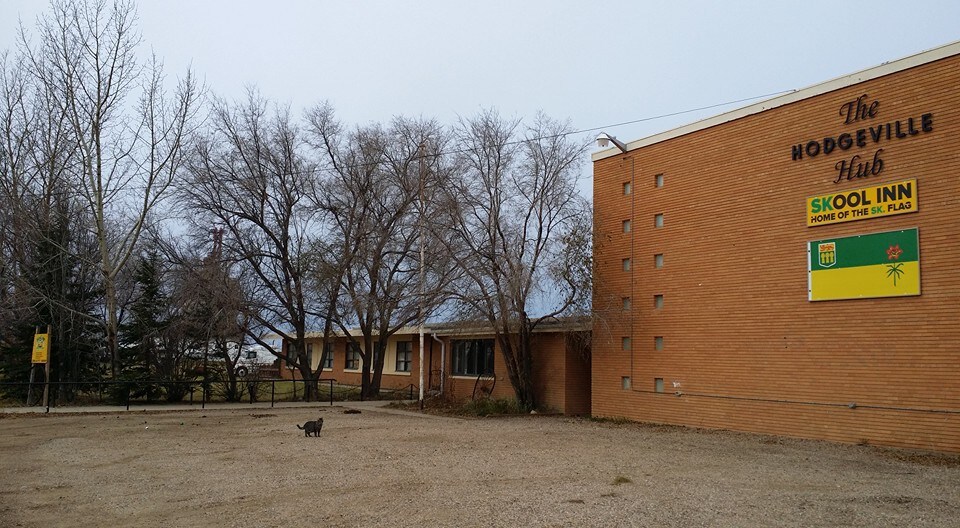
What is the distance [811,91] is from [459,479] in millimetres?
12248

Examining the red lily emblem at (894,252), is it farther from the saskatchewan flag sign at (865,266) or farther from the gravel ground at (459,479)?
the gravel ground at (459,479)

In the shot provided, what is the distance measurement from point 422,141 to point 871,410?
16842 mm

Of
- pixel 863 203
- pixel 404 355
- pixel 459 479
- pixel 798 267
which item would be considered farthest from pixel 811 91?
pixel 404 355

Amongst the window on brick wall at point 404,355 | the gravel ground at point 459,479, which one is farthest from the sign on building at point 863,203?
the window on brick wall at point 404,355

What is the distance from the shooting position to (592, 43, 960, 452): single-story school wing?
14.3 meters

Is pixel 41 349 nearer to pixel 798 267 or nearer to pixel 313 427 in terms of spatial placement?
pixel 313 427

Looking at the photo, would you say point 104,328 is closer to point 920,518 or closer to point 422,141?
point 422,141

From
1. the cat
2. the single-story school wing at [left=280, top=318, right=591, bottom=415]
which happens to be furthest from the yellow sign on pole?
the cat

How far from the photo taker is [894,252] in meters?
14.8

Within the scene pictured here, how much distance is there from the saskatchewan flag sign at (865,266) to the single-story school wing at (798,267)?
29 mm

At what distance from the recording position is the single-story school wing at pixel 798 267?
564 inches

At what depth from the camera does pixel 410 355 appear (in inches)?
1359

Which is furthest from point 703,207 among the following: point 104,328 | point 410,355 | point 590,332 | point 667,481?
point 104,328

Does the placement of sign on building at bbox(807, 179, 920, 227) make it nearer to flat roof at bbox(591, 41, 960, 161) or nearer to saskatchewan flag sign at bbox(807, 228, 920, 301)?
saskatchewan flag sign at bbox(807, 228, 920, 301)
